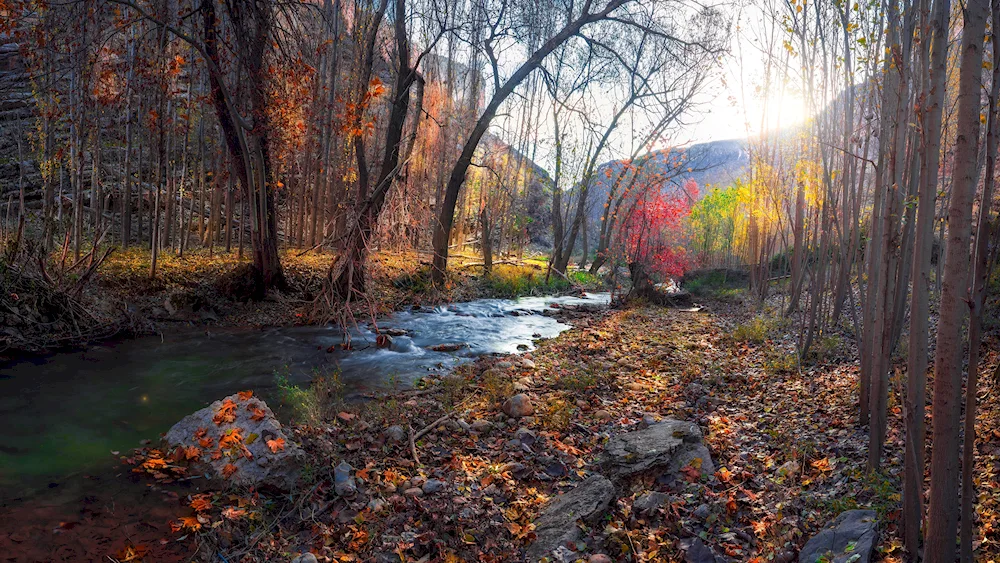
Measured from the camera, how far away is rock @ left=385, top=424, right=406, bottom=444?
4707 mm

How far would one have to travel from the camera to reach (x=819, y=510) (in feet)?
10.7

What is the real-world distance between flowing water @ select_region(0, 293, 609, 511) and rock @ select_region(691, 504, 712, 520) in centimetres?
431

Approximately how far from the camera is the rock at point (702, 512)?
3.40 meters

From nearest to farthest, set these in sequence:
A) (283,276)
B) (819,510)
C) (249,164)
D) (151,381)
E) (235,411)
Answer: (819,510), (235,411), (151,381), (249,164), (283,276)

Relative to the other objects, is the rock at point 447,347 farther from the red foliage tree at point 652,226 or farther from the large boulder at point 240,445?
the red foliage tree at point 652,226

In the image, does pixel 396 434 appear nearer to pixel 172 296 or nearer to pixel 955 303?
pixel 955 303

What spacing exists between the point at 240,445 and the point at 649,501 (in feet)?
10.3

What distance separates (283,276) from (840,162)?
33.3 feet

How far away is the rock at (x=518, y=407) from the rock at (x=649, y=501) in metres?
1.95

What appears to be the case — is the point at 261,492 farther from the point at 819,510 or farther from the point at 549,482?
the point at 819,510

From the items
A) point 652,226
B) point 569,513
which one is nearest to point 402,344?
point 569,513

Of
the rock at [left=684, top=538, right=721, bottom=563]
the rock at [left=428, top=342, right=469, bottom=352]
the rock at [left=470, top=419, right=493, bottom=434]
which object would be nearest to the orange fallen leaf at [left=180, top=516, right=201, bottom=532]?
the rock at [left=470, top=419, right=493, bottom=434]

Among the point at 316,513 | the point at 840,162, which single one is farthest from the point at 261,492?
the point at 840,162

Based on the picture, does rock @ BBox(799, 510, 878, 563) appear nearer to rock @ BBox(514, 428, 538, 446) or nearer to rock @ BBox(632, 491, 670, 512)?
rock @ BBox(632, 491, 670, 512)
